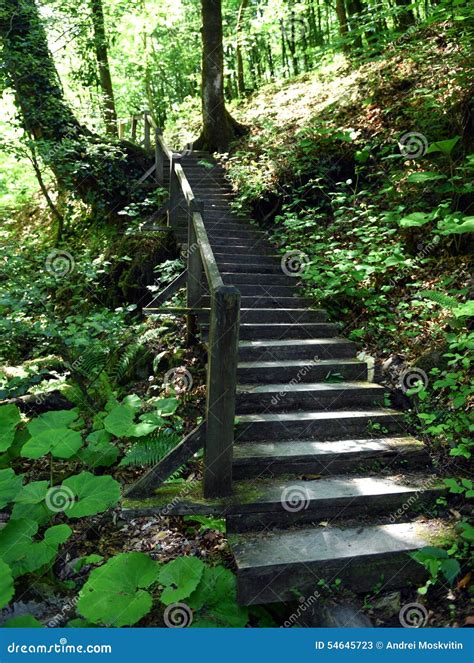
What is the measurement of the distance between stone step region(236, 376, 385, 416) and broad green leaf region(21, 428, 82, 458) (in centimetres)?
138

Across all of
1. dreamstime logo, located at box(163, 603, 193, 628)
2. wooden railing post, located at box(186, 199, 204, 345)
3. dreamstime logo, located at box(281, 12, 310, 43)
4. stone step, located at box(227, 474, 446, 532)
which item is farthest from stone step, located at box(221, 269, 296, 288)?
dreamstime logo, located at box(281, 12, 310, 43)

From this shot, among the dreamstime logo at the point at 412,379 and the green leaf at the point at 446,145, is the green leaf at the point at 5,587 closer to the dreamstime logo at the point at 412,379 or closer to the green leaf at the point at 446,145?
the dreamstime logo at the point at 412,379

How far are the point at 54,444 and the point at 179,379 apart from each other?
2.07 metres

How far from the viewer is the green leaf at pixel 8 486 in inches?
119

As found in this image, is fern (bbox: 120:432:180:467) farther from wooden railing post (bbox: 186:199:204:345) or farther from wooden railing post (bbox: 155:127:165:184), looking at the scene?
wooden railing post (bbox: 155:127:165:184)

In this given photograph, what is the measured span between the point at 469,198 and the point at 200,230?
10.6ft

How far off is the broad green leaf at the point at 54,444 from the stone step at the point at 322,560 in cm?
145

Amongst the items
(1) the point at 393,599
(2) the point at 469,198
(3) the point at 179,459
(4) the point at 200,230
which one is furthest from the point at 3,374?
(2) the point at 469,198

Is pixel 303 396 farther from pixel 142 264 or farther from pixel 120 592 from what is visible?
pixel 142 264

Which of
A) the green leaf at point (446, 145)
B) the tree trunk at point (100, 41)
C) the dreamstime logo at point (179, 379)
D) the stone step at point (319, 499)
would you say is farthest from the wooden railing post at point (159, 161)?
the stone step at point (319, 499)

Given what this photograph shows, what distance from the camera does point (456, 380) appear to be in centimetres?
395

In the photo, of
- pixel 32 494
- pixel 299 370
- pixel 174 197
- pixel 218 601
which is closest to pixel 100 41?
pixel 174 197

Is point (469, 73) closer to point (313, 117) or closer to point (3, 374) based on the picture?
point (313, 117)

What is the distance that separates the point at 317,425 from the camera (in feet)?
12.8
